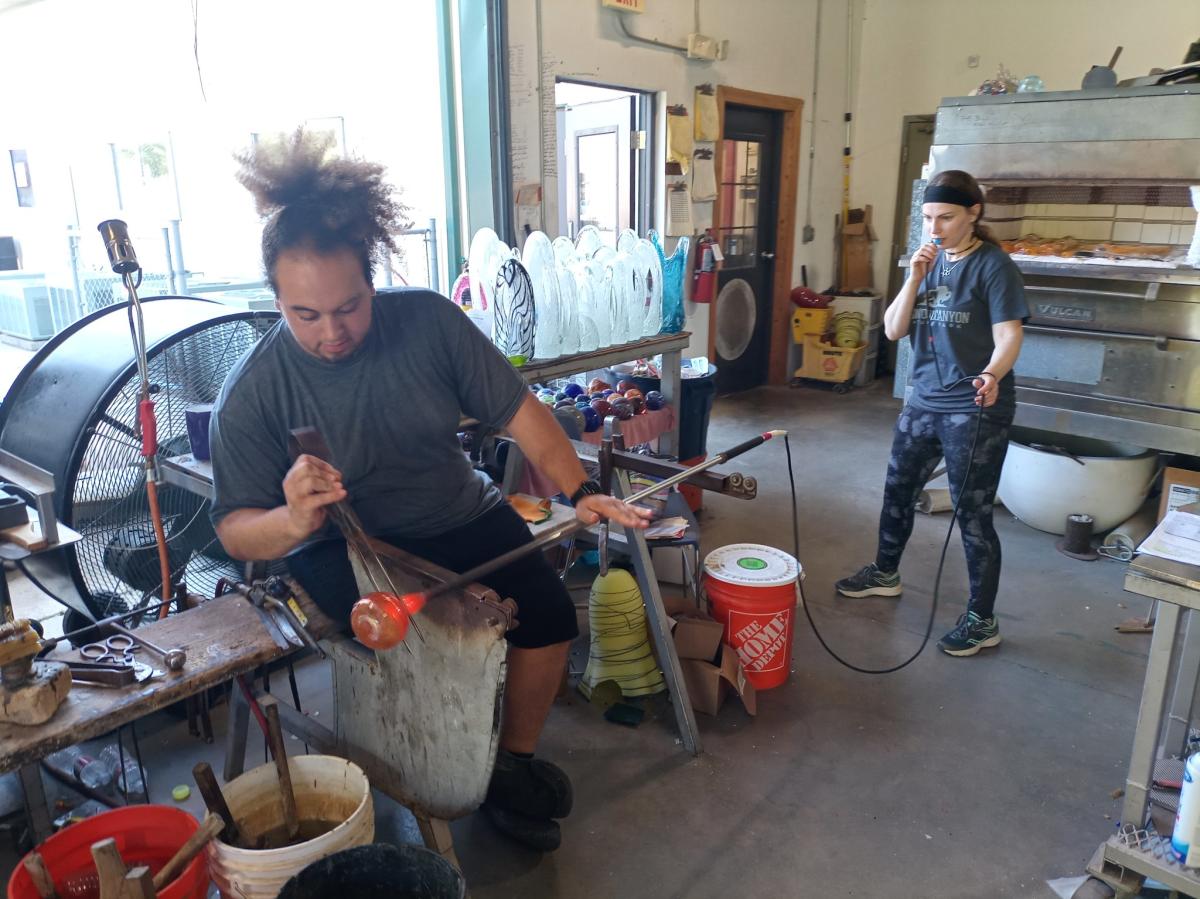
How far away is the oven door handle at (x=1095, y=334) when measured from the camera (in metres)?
3.29

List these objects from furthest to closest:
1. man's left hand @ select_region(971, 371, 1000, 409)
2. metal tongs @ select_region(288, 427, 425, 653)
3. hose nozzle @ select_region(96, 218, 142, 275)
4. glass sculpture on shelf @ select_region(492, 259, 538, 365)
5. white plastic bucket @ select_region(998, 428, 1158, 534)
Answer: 1. white plastic bucket @ select_region(998, 428, 1158, 534)
2. glass sculpture on shelf @ select_region(492, 259, 538, 365)
3. man's left hand @ select_region(971, 371, 1000, 409)
4. hose nozzle @ select_region(96, 218, 142, 275)
5. metal tongs @ select_region(288, 427, 425, 653)

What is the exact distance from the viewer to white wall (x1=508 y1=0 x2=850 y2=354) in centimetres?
388

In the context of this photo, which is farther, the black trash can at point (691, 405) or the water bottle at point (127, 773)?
the black trash can at point (691, 405)

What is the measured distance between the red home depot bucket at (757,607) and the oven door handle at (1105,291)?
1966 mm

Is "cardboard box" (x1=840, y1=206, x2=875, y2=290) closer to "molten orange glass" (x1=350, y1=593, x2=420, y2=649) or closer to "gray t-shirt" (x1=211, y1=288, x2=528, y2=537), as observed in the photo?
"gray t-shirt" (x1=211, y1=288, x2=528, y2=537)

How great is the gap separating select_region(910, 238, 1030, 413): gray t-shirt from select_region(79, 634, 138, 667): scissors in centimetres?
224

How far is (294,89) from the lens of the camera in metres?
3.83

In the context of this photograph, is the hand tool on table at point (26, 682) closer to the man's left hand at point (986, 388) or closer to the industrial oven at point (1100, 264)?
the man's left hand at point (986, 388)

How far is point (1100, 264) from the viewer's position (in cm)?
332

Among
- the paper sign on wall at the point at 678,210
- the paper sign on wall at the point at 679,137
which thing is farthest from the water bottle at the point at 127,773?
the paper sign on wall at the point at 679,137

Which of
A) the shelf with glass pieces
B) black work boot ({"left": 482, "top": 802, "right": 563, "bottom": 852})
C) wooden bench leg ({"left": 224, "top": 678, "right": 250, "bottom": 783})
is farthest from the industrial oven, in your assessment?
wooden bench leg ({"left": 224, "top": 678, "right": 250, "bottom": 783})

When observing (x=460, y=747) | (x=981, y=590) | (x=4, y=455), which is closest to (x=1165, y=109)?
(x=981, y=590)

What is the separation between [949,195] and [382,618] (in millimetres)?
2035

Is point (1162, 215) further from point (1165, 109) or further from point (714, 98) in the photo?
point (714, 98)
